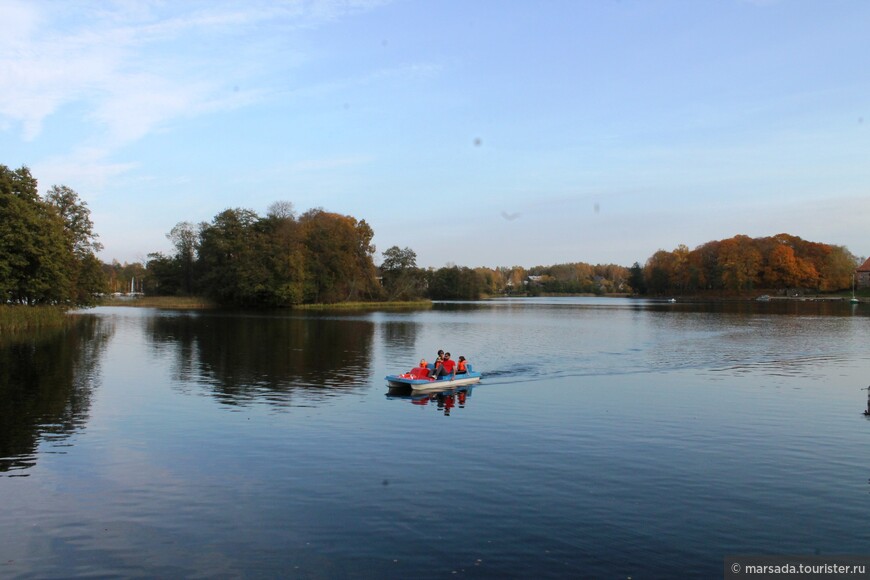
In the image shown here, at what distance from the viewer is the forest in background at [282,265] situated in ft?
167

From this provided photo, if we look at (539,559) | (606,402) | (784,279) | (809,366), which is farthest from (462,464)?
(784,279)

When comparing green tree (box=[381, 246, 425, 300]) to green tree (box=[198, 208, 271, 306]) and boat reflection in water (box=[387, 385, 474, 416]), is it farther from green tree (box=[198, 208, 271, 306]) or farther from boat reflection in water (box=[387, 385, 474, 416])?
boat reflection in water (box=[387, 385, 474, 416])

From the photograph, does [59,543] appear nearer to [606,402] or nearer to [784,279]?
[606,402]

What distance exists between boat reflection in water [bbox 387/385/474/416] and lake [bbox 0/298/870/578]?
0.19 metres

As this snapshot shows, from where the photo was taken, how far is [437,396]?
2447cm

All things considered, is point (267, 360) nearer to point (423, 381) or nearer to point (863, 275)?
point (423, 381)

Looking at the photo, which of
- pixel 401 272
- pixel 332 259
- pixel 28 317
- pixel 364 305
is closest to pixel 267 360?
pixel 28 317

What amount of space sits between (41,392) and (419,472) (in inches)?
647

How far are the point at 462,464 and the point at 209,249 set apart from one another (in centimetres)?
9959

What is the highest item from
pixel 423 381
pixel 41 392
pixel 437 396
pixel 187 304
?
pixel 187 304

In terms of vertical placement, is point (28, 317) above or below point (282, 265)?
below

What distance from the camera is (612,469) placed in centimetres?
1401

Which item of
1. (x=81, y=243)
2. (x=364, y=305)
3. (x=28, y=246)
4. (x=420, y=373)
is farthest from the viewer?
(x=364, y=305)

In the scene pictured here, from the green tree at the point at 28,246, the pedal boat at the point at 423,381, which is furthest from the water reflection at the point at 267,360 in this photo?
the green tree at the point at 28,246
